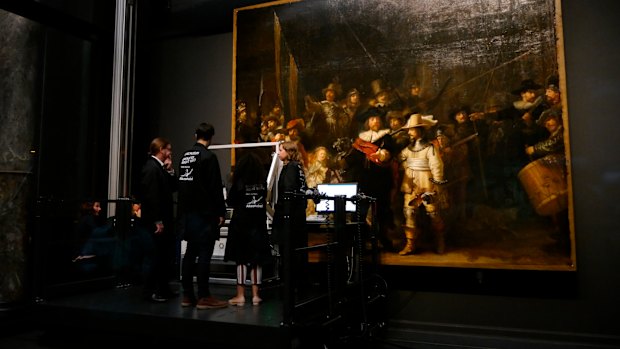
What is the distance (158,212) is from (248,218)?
77 cm

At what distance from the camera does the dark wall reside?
4.07 m

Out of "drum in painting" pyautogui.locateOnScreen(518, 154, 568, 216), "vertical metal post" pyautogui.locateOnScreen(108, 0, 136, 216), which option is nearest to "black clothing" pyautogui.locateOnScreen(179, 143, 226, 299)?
"vertical metal post" pyautogui.locateOnScreen(108, 0, 136, 216)

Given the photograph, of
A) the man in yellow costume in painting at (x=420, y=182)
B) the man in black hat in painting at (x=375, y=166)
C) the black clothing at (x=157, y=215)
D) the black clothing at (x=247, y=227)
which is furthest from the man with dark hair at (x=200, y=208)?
the man in yellow costume in painting at (x=420, y=182)

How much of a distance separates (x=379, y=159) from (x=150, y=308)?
8.30 ft

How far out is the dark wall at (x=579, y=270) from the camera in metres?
4.07

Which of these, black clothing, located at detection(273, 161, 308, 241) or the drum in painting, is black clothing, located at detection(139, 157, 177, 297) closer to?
black clothing, located at detection(273, 161, 308, 241)

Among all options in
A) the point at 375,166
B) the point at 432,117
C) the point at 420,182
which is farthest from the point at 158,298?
the point at 432,117

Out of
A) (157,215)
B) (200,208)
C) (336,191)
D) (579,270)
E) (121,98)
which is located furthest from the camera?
(121,98)

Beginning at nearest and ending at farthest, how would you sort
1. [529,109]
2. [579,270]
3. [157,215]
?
[157,215] < [579,270] < [529,109]

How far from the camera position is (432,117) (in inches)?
181

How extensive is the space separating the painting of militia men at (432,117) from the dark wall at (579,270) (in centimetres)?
17

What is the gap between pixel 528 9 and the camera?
14.3ft

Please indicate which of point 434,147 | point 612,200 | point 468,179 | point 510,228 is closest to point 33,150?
point 434,147

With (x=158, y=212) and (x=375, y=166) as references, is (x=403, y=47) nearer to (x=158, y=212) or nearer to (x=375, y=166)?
(x=375, y=166)
